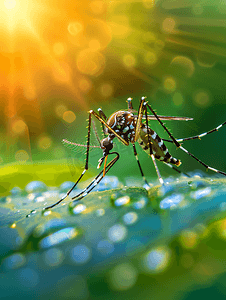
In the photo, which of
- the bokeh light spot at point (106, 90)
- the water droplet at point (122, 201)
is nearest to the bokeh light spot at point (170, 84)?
the bokeh light spot at point (106, 90)

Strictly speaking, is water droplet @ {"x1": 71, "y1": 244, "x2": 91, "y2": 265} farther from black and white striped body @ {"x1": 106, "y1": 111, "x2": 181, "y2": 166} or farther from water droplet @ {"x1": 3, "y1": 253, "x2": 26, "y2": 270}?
black and white striped body @ {"x1": 106, "y1": 111, "x2": 181, "y2": 166}

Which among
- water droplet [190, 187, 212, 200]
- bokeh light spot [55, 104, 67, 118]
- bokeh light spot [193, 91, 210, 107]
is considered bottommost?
water droplet [190, 187, 212, 200]

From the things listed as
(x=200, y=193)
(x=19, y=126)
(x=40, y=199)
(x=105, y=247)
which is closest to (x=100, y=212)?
(x=105, y=247)

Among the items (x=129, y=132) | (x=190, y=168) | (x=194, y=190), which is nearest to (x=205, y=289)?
(x=194, y=190)

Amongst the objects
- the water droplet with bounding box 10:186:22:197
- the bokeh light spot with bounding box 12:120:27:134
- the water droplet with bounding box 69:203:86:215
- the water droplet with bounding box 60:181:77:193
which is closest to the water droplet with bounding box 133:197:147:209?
the water droplet with bounding box 69:203:86:215

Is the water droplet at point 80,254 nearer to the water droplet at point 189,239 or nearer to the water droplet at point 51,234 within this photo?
the water droplet at point 51,234

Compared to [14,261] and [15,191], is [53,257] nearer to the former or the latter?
[14,261]
